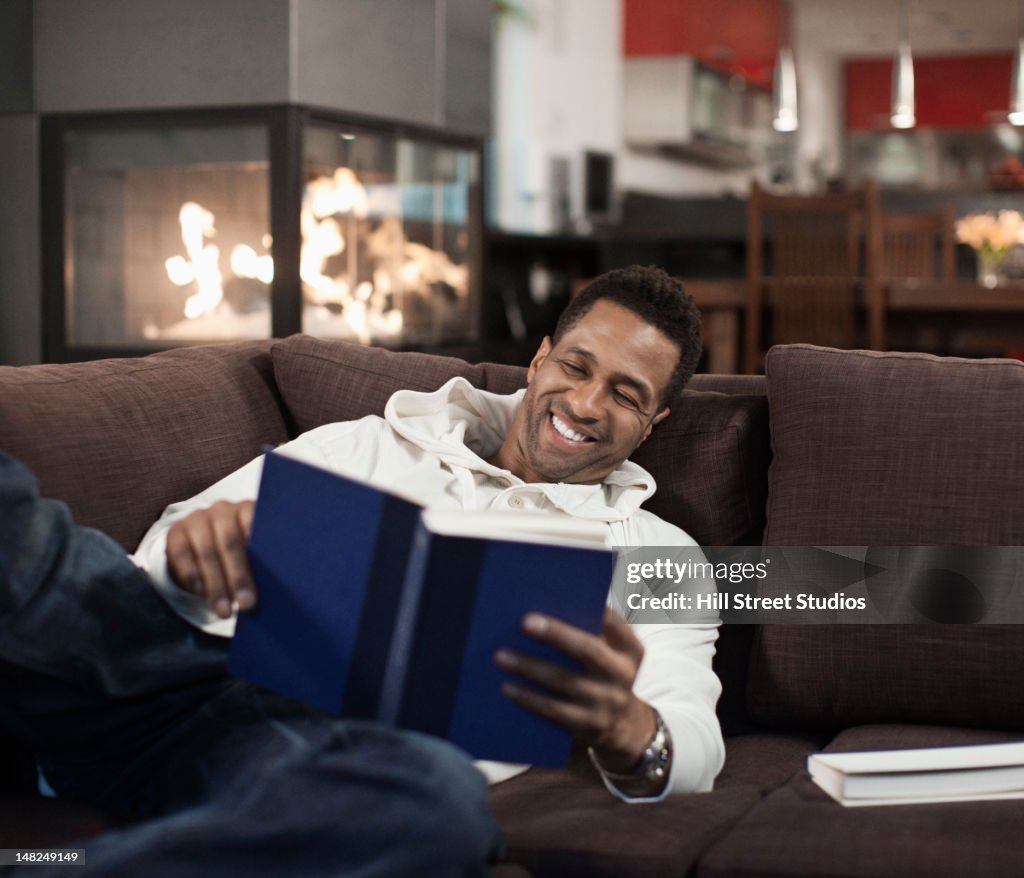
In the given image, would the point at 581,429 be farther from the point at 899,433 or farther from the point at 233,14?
the point at 233,14

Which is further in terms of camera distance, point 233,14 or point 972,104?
point 972,104

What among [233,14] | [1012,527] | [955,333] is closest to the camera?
[1012,527]

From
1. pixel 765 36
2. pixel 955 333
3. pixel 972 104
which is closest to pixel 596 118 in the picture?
pixel 765 36

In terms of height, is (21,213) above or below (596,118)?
below

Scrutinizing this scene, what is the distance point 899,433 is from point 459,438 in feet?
1.89

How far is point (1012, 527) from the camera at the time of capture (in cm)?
162

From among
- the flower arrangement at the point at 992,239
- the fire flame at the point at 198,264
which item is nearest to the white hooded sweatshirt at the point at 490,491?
the fire flame at the point at 198,264

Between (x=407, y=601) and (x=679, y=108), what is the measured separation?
308 inches

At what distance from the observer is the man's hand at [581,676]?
3.54 feet

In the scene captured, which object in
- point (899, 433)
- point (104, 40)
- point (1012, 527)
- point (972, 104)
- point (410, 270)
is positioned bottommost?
point (1012, 527)

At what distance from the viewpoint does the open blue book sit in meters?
1.04

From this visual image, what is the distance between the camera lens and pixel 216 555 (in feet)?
4.07

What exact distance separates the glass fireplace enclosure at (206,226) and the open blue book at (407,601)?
90.5 inches

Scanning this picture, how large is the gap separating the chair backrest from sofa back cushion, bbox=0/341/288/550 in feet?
13.5
